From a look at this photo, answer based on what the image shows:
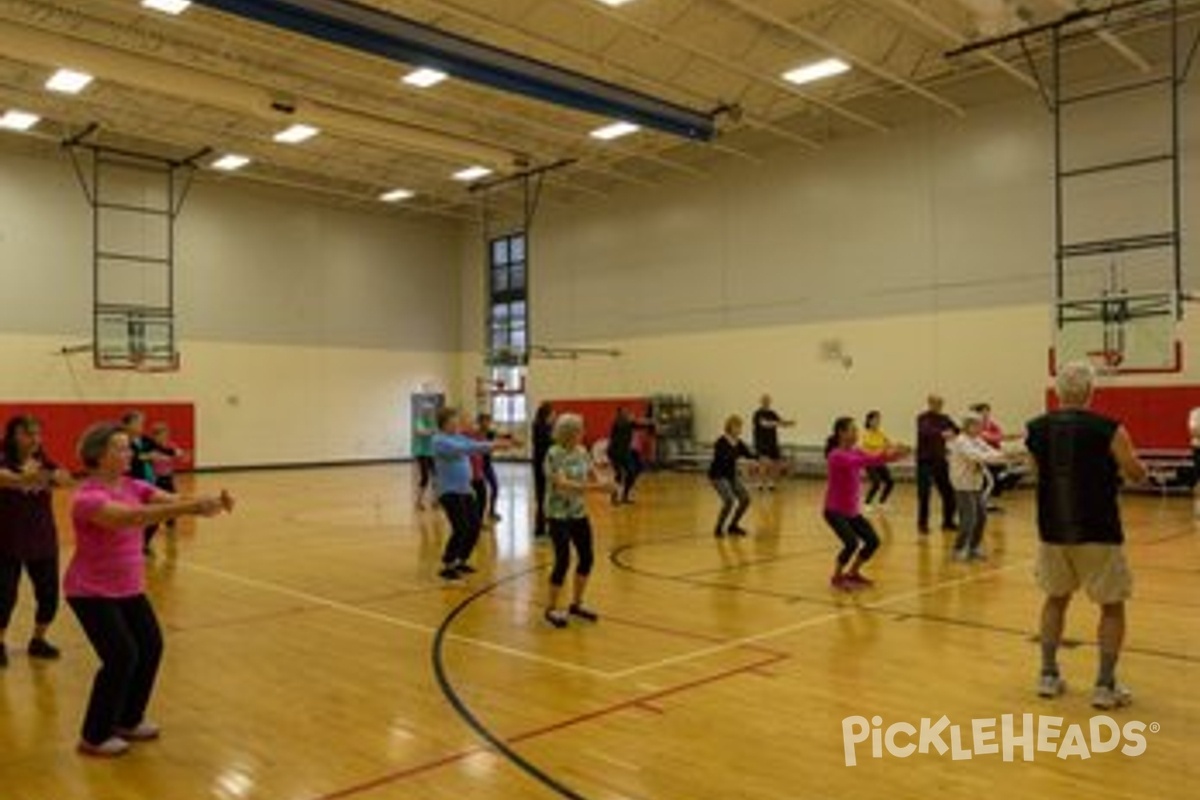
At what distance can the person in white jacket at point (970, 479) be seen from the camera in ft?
33.2

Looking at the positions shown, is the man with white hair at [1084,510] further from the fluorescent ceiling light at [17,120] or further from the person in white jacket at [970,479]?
the fluorescent ceiling light at [17,120]

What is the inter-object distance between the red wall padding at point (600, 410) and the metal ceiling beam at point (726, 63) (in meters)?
8.27

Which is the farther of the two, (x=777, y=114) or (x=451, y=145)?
(x=777, y=114)

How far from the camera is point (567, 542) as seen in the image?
24.5 ft

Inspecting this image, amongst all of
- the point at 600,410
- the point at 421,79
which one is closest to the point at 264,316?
the point at 600,410

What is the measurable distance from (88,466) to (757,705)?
11.5ft

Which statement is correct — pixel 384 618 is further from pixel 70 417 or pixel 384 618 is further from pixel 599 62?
pixel 70 417

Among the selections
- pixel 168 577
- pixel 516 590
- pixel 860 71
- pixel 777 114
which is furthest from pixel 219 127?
pixel 516 590

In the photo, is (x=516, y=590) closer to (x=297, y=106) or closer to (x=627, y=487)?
(x=627, y=487)

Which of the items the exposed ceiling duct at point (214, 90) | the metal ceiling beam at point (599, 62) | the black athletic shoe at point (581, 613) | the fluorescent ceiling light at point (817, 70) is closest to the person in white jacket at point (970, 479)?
the black athletic shoe at point (581, 613)

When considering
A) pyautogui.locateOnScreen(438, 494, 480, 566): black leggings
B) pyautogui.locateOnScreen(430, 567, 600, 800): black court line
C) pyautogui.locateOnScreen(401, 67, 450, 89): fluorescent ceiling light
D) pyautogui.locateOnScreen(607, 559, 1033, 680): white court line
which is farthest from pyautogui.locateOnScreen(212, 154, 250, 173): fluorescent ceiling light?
pyautogui.locateOnScreen(607, 559, 1033, 680): white court line

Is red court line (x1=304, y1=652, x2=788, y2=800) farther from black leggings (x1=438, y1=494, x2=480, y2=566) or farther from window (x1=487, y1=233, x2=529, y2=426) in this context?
window (x1=487, y1=233, x2=529, y2=426)

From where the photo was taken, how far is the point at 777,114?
21484 millimetres

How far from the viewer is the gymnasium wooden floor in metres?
4.36
